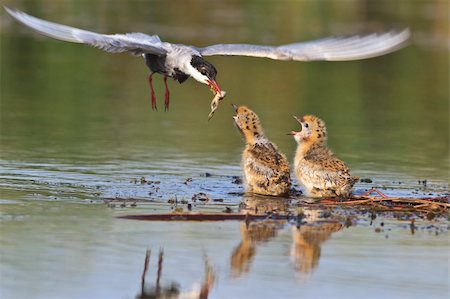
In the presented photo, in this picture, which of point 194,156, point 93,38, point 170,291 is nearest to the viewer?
point 170,291

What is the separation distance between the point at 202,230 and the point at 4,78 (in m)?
11.9

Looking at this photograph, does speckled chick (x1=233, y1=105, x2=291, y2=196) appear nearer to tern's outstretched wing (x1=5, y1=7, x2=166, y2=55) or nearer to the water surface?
the water surface

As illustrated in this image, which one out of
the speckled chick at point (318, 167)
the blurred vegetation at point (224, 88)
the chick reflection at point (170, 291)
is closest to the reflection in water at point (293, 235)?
the chick reflection at point (170, 291)

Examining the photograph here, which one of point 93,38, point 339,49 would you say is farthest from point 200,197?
point 339,49

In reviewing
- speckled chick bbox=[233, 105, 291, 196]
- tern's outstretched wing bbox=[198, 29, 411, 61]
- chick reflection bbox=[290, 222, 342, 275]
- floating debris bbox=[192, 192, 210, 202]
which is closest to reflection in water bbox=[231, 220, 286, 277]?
chick reflection bbox=[290, 222, 342, 275]

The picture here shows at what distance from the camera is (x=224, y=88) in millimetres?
20031

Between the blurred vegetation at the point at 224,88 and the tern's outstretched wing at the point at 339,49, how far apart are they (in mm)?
2060

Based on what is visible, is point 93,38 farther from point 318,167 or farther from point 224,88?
point 224,88

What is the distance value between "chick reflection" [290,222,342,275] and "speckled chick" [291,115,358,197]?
4.08 feet

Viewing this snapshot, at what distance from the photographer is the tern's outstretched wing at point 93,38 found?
9836 millimetres

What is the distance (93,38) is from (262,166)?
1958mm

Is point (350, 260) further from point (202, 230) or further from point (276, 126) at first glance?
point (276, 126)

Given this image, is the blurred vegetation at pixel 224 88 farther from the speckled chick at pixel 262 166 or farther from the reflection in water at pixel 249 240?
the reflection in water at pixel 249 240

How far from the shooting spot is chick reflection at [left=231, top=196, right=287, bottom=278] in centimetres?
796
